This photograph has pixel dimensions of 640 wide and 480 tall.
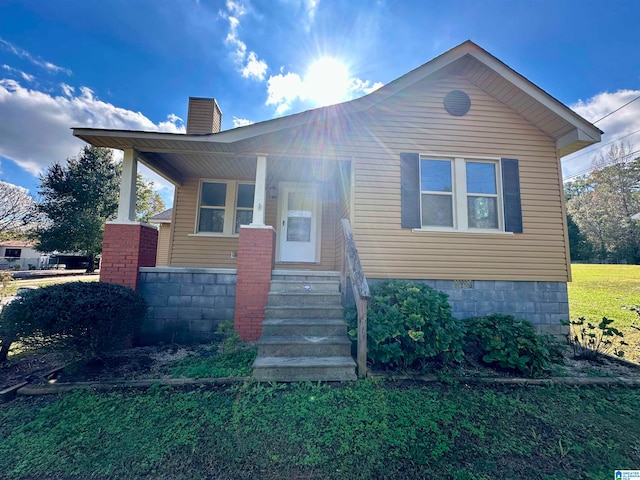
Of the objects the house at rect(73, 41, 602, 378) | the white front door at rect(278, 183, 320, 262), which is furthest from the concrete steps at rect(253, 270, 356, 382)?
the white front door at rect(278, 183, 320, 262)

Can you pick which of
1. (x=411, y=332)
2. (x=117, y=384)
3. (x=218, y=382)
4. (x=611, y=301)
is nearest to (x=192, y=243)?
(x=117, y=384)

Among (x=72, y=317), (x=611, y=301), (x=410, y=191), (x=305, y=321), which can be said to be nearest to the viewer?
(x=72, y=317)

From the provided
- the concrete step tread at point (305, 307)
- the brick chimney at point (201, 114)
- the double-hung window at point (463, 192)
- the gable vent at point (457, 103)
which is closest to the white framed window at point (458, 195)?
the double-hung window at point (463, 192)

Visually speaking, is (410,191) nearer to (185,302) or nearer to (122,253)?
(185,302)

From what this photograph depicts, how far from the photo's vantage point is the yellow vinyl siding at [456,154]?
5.01m

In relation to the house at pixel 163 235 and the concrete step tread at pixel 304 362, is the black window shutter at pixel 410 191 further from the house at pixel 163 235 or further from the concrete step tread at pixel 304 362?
the house at pixel 163 235

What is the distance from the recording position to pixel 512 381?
318 centimetres

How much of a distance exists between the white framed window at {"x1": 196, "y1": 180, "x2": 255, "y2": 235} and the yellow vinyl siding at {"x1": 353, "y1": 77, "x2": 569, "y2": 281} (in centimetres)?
330

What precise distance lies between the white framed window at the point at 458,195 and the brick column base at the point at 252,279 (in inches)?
118

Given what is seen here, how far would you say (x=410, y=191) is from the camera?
5.06m

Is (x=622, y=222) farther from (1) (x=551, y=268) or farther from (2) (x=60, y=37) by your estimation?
(2) (x=60, y=37)

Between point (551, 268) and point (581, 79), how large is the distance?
10.00 m

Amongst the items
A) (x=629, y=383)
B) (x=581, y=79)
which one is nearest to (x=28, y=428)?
(x=629, y=383)

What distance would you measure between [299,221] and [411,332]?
408 centimetres
